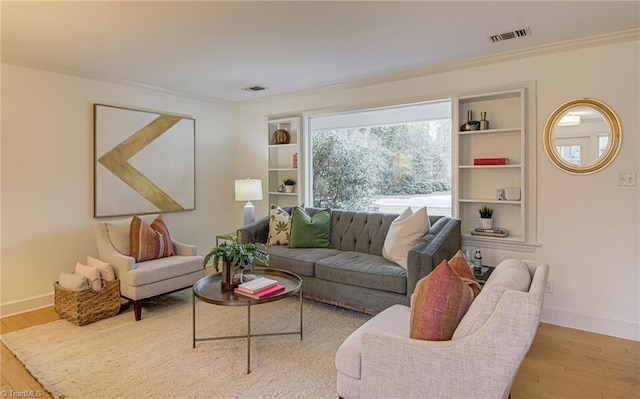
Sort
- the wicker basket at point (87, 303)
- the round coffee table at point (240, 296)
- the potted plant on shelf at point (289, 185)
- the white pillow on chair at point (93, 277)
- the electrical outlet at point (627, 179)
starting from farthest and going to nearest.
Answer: the potted plant on shelf at point (289, 185)
the white pillow on chair at point (93, 277)
the wicker basket at point (87, 303)
the electrical outlet at point (627, 179)
the round coffee table at point (240, 296)

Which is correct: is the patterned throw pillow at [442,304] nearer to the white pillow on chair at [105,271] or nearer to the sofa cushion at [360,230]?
the sofa cushion at [360,230]

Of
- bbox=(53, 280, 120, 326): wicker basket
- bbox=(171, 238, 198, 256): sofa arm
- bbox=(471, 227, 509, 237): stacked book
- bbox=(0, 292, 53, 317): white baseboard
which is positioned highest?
bbox=(471, 227, 509, 237): stacked book

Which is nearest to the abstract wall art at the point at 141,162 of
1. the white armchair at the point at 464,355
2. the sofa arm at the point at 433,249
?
the sofa arm at the point at 433,249

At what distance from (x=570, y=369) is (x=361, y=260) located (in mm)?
1749

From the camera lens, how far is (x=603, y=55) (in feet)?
9.96

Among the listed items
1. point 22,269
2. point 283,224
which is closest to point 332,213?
point 283,224

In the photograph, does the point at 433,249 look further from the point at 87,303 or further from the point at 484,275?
the point at 87,303

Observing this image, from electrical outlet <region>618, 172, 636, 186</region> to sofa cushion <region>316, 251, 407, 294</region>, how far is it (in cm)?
193

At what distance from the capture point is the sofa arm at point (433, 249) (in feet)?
9.25

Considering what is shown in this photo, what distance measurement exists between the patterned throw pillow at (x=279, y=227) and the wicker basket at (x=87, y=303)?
1607 millimetres

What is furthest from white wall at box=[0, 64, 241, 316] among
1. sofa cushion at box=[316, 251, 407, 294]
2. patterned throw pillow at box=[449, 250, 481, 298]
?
patterned throw pillow at box=[449, 250, 481, 298]

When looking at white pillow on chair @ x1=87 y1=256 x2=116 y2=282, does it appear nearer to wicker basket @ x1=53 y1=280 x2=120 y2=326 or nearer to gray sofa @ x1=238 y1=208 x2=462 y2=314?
wicker basket @ x1=53 y1=280 x2=120 y2=326

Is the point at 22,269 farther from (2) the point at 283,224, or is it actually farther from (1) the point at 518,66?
(1) the point at 518,66

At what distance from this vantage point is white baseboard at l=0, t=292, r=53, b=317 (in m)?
3.48
